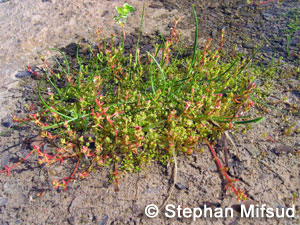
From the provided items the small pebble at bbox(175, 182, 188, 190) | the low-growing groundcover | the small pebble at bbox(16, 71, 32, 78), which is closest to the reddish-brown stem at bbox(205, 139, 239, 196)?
the low-growing groundcover

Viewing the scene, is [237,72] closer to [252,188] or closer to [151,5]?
[252,188]

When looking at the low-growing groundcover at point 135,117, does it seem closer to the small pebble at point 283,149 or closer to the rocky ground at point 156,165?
the rocky ground at point 156,165

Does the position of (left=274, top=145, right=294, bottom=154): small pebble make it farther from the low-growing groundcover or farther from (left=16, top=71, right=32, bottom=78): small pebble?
(left=16, top=71, right=32, bottom=78): small pebble

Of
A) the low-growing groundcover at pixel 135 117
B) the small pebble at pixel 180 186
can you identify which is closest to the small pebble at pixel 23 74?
the low-growing groundcover at pixel 135 117

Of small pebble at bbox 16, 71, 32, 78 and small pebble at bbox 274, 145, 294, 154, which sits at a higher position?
small pebble at bbox 16, 71, 32, 78

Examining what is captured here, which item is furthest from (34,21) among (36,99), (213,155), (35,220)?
(213,155)

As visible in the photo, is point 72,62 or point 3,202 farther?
point 72,62
